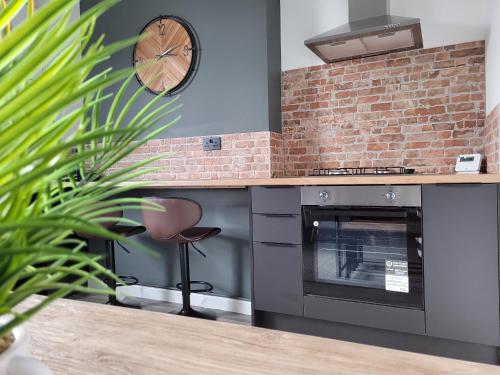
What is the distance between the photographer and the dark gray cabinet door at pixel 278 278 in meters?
2.88

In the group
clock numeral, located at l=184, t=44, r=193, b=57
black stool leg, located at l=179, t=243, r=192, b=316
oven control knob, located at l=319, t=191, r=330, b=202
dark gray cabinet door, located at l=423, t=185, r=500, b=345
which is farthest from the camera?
clock numeral, located at l=184, t=44, r=193, b=57

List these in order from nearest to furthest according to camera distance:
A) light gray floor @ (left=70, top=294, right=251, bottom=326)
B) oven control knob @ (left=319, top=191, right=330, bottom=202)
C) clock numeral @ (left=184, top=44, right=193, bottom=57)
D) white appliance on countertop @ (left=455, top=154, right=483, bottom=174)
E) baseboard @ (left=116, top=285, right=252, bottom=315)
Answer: oven control knob @ (left=319, top=191, right=330, bottom=202)
white appliance on countertop @ (left=455, top=154, right=483, bottom=174)
light gray floor @ (left=70, top=294, right=251, bottom=326)
baseboard @ (left=116, top=285, right=252, bottom=315)
clock numeral @ (left=184, top=44, right=193, bottom=57)

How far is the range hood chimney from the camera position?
3014 mm

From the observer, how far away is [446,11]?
329 cm

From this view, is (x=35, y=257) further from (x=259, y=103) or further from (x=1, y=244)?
(x=259, y=103)

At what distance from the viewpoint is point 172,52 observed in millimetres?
4027

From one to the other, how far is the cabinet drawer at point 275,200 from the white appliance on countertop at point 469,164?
1.24m

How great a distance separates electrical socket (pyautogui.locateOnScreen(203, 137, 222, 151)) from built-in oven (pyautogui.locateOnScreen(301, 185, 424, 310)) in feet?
4.13

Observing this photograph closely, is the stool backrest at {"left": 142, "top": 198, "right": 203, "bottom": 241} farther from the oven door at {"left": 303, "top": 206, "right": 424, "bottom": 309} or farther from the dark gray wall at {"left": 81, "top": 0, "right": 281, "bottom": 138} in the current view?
the dark gray wall at {"left": 81, "top": 0, "right": 281, "bottom": 138}

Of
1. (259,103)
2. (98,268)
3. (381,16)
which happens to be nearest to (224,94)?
(259,103)

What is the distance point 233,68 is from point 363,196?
180 centimetres

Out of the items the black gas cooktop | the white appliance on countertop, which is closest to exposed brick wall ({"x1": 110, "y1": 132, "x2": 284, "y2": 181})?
the black gas cooktop

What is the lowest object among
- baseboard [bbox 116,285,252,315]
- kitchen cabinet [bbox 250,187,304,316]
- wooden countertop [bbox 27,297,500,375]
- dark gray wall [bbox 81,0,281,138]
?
baseboard [bbox 116,285,252,315]

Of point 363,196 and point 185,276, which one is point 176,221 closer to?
point 185,276
